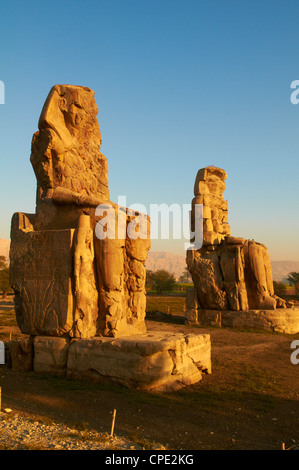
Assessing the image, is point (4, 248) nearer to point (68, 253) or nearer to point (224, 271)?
point (224, 271)

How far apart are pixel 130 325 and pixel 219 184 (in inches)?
337

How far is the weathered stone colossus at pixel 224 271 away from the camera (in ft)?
33.7

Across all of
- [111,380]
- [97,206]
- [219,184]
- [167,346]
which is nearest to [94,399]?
[111,380]

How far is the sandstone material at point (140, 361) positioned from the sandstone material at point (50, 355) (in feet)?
0.41

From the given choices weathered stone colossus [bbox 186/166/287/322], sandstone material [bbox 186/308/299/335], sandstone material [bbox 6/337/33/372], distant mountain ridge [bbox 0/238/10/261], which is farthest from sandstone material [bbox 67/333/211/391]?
distant mountain ridge [bbox 0/238/10/261]

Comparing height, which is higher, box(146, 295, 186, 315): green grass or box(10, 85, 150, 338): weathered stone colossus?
box(10, 85, 150, 338): weathered stone colossus

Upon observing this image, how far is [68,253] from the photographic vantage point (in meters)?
4.92

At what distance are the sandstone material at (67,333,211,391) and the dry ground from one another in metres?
0.14

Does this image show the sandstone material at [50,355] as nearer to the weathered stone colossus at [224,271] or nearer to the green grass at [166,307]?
the weathered stone colossus at [224,271]

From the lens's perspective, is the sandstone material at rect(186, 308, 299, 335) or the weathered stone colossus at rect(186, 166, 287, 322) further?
the weathered stone colossus at rect(186, 166, 287, 322)

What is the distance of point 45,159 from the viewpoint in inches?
214

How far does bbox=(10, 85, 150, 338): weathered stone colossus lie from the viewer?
193 inches

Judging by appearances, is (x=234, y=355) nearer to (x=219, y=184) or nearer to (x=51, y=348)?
(x=51, y=348)

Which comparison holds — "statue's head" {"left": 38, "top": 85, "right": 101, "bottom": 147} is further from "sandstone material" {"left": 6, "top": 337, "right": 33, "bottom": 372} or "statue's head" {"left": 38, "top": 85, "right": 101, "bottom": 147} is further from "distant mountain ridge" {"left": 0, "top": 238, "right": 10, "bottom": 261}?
"distant mountain ridge" {"left": 0, "top": 238, "right": 10, "bottom": 261}
